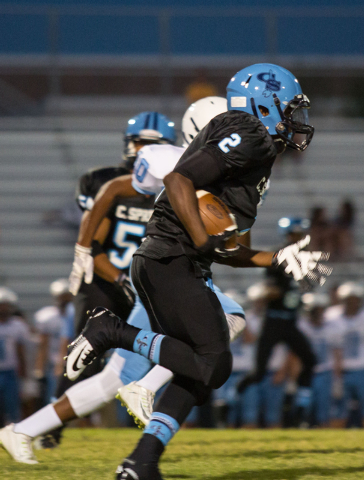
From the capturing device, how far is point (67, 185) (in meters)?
11.3

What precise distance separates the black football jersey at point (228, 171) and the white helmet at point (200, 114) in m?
1.01

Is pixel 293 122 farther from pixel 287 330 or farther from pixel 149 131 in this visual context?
pixel 287 330

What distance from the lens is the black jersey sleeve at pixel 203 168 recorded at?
293 cm

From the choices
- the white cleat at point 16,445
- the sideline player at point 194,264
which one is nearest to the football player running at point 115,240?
the white cleat at point 16,445

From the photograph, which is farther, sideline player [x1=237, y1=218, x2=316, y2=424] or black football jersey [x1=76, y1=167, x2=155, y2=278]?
sideline player [x1=237, y1=218, x2=316, y2=424]

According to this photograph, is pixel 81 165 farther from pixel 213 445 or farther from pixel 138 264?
pixel 138 264

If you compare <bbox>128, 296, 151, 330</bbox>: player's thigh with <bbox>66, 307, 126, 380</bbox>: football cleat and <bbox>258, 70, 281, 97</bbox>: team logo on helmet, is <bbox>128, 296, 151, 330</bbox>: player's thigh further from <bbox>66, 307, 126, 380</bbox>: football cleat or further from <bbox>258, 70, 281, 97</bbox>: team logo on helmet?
<bbox>258, 70, 281, 97</bbox>: team logo on helmet

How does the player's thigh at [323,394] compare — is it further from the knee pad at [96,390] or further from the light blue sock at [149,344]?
the light blue sock at [149,344]

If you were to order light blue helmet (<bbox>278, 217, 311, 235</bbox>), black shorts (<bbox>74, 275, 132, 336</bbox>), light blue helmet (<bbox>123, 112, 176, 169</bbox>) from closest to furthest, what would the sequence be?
black shorts (<bbox>74, 275, 132, 336</bbox>) < light blue helmet (<bbox>123, 112, 176, 169</bbox>) < light blue helmet (<bbox>278, 217, 311, 235</bbox>)

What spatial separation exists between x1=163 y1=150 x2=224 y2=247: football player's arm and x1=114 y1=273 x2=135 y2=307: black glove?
1.34 meters

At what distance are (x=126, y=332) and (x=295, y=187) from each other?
879 cm

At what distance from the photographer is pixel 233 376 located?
7.95 metres

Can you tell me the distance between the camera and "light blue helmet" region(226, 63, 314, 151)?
327 cm

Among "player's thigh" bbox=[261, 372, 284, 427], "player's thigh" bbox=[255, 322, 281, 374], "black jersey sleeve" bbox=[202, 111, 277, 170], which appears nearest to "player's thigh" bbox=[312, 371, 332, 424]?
"player's thigh" bbox=[261, 372, 284, 427]
